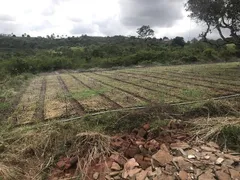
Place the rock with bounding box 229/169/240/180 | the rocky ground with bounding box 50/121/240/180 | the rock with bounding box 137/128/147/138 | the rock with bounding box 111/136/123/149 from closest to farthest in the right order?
the rock with bounding box 229/169/240/180
the rocky ground with bounding box 50/121/240/180
the rock with bounding box 111/136/123/149
the rock with bounding box 137/128/147/138

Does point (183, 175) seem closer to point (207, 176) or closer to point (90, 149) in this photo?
point (207, 176)

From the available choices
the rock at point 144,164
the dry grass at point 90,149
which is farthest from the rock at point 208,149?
the dry grass at point 90,149

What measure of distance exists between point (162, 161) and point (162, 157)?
6 cm

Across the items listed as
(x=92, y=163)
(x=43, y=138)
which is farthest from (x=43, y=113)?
(x=92, y=163)

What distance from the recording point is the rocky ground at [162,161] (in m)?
3.37

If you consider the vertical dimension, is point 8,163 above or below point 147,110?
below

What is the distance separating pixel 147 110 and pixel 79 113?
76.4 inches

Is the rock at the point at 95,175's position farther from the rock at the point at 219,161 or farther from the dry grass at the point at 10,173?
the rock at the point at 219,161

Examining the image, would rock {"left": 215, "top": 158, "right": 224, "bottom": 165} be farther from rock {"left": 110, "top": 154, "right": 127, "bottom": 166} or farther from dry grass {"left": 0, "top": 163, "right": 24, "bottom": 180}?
dry grass {"left": 0, "top": 163, "right": 24, "bottom": 180}

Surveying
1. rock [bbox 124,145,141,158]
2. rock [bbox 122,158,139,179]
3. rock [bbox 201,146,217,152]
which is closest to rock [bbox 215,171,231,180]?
rock [bbox 201,146,217,152]

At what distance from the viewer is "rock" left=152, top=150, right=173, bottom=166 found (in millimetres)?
3578

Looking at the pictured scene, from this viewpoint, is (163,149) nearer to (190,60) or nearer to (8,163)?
(8,163)

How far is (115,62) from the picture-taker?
25.9 metres

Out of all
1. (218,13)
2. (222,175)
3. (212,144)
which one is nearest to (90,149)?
(212,144)
